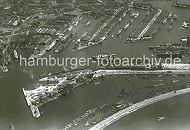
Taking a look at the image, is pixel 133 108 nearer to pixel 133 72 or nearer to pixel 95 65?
pixel 133 72

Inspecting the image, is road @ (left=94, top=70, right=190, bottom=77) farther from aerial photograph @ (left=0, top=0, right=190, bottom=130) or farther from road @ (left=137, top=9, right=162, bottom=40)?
road @ (left=137, top=9, right=162, bottom=40)

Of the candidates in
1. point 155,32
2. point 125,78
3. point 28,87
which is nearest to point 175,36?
point 155,32

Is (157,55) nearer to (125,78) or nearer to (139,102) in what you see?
(125,78)

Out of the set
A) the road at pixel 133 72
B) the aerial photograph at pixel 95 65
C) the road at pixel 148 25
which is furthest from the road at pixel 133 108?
the road at pixel 148 25

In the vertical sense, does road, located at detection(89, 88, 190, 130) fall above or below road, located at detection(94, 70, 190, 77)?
below

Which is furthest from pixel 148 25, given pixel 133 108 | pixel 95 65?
pixel 133 108

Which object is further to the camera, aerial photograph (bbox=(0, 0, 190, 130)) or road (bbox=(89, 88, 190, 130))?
aerial photograph (bbox=(0, 0, 190, 130))

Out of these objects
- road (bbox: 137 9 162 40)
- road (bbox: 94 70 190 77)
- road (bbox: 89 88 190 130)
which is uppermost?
road (bbox: 137 9 162 40)

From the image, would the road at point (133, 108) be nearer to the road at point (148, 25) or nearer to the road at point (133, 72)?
the road at point (133, 72)

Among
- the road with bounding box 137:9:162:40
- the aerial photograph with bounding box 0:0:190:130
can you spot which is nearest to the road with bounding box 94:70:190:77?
the aerial photograph with bounding box 0:0:190:130
